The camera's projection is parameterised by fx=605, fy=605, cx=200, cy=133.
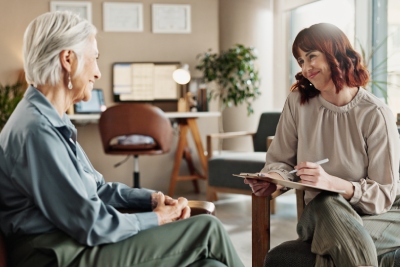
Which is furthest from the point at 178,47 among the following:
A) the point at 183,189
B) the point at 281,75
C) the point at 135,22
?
the point at 183,189

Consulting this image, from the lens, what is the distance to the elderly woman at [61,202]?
160cm

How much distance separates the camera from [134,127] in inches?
203

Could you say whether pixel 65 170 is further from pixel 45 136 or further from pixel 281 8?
pixel 281 8

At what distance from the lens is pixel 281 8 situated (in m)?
5.97

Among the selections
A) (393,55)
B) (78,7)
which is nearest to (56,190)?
(393,55)

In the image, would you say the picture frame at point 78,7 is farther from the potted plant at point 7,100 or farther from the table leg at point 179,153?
the table leg at point 179,153

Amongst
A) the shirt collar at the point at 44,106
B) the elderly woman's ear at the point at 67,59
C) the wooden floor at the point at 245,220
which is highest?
the elderly woman's ear at the point at 67,59

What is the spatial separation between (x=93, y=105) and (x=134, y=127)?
2.64ft

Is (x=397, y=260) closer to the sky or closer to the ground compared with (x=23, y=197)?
closer to the ground

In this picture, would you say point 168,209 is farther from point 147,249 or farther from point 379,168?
point 379,168

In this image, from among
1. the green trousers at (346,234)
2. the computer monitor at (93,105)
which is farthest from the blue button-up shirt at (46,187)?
the computer monitor at (93,105)

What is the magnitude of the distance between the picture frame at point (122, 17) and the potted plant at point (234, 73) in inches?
29.7

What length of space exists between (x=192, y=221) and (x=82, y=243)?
12.2 inches

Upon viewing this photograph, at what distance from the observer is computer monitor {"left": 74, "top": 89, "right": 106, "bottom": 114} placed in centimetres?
569
